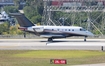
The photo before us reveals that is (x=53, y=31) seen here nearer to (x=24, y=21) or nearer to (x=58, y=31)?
(x=58, y=31)

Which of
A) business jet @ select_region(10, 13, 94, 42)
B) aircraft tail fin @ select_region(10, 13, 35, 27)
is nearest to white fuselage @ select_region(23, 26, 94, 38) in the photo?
business jet @ select_region(10, 13, 94, 42)

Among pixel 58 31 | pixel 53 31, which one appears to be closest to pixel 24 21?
pixel 53 31

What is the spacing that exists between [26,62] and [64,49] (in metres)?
15.7

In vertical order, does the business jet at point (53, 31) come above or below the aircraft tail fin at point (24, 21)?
below

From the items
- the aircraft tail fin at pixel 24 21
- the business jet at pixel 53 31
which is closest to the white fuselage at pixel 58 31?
the business jet at pixel 53 31

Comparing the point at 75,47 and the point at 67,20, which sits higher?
the point at 75,47

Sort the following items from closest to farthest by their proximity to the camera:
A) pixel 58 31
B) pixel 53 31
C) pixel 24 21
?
1. pixel 58 31
2. pixel 53 31
3. pixel 24 21

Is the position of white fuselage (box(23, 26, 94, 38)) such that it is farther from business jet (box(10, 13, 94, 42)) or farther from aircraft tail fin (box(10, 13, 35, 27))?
aircraft tail fin (box(10, 13, 35, 27))

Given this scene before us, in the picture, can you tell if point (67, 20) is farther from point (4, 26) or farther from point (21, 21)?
point (21, 21)

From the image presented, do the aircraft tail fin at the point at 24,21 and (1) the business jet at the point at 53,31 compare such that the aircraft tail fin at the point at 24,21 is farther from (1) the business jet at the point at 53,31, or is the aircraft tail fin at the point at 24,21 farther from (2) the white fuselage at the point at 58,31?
(2) the white fuselage at the point at 58,31

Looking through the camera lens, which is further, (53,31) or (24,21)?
(24,21)

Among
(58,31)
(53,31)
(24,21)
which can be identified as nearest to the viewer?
(58,31)

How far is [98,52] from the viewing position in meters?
70.4

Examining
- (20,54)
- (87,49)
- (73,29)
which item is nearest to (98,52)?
(87,49)
